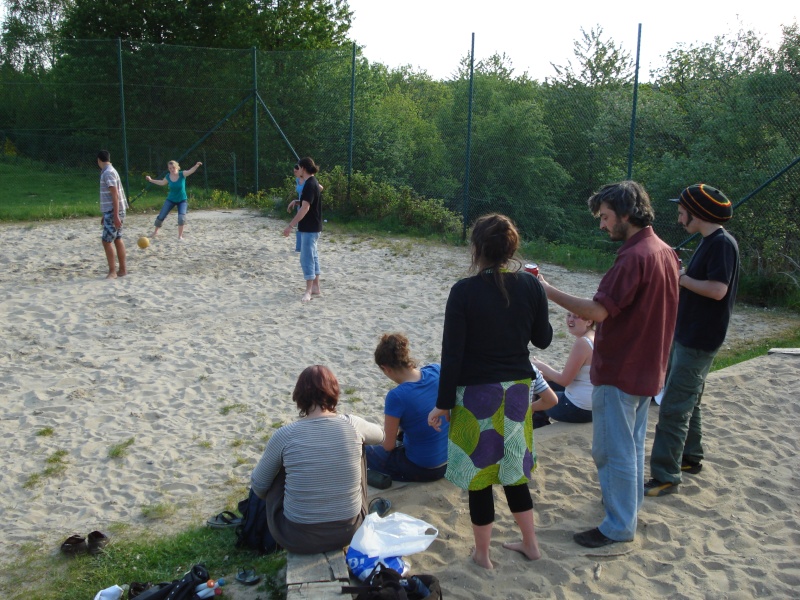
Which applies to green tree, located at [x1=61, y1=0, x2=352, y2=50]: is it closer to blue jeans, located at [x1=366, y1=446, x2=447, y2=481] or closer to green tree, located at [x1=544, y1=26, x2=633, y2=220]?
green tree, located at [x1=544, y1=26, x2=633, y2=220]

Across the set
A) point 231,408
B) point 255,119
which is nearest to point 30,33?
point 255,119

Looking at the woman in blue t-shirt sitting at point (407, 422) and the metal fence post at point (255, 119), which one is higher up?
the metal fence post at point (255, 119)

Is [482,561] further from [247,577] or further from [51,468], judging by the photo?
[51,468]

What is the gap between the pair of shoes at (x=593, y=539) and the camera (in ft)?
12.3

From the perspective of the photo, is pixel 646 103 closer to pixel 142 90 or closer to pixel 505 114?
pixel 505 114

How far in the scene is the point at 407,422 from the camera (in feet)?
14.1

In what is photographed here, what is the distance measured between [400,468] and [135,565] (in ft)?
5.13

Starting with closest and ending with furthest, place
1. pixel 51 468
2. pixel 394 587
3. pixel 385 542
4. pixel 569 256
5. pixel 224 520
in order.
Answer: pixel 394 587 < pixel 385 542 < pixel 224 520 < pixel 51 468 < pixel 569 256

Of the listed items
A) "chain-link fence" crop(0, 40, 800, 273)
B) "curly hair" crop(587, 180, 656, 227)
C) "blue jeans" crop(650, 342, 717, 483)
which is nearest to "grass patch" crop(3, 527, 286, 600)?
"blue jeans" crop(650, 342, 717, 483)

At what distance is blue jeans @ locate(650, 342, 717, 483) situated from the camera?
4.09 metres

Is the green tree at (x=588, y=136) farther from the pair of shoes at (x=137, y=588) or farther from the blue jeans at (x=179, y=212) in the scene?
the pair of shoes at (x=137, y=588)

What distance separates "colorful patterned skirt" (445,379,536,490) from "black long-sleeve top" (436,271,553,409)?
2.2 inches

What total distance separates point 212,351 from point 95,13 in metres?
21.3

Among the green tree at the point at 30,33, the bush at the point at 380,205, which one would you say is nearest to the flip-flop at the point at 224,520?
the bush at the point at 380,205
